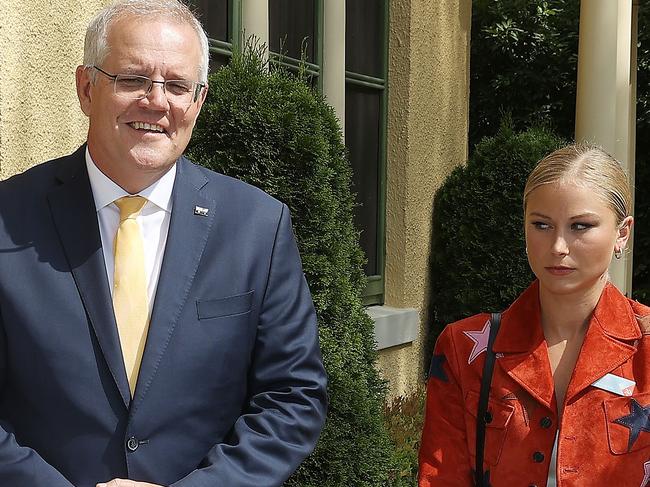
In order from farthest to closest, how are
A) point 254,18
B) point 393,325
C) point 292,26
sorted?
1. point 393,325
2. point 292,26
3. point 254,18

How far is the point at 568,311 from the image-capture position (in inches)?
105

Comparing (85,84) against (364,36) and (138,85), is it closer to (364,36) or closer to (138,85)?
(138,85)

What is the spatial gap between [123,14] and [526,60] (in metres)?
11.9

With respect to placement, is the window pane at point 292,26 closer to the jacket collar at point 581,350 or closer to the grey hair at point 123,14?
the grey hair at point 123,14

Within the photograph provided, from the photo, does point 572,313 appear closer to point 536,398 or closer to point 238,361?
point 536,398

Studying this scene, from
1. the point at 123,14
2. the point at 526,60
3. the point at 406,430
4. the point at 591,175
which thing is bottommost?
the point at 406,430

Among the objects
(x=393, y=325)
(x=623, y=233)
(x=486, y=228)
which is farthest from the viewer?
(x=486, y=228)

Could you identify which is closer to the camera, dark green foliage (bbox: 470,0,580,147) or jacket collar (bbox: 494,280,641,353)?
jacket collar (bbox: 494,280,641,353)

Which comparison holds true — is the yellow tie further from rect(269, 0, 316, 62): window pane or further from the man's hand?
rect(269, 0, 316, 62): window pane

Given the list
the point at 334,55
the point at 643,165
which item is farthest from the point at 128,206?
the point at 643,165

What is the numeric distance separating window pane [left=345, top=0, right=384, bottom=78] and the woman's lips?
5.17m

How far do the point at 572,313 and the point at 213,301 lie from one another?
0.94m

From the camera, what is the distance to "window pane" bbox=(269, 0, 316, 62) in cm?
666

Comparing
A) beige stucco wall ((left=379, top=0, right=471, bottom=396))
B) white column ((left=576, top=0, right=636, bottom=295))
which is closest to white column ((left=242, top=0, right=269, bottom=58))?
beige stucco wall ((left=379, top=0, right=471, bottom=396))
